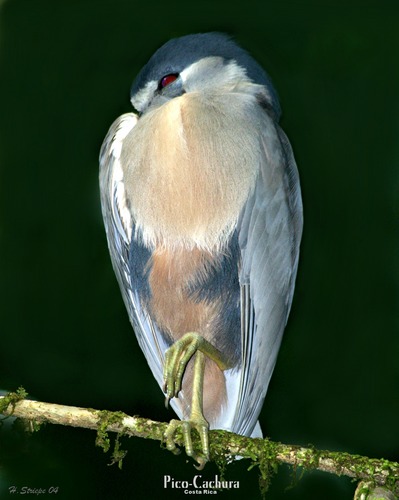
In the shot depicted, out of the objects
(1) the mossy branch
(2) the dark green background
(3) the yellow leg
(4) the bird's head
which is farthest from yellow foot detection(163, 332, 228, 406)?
(4) the bird's head

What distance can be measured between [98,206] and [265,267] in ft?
1.42

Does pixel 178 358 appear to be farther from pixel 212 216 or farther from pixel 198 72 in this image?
pixel 198 72

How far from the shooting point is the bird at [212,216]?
1.50 m

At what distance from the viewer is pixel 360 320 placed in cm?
159

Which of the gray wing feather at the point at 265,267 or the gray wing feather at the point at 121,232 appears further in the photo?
the gray wing feather at the point at 121,232

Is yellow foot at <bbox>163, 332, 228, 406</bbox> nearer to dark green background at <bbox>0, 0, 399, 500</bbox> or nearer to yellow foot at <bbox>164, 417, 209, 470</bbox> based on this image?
yellow foot at <bbox>164, 417, 209, 470</bbox>

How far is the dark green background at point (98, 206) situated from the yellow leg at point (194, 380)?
207 mm

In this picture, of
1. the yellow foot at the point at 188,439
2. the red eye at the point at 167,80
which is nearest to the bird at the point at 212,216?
the red eye at the point at 167,80

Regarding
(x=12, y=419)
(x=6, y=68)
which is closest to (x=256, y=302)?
(x=12, y=419)

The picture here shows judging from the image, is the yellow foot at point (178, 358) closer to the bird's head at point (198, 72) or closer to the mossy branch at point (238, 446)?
the mossy branch at point (238, 446)

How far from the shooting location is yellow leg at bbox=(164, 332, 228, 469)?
1254mm

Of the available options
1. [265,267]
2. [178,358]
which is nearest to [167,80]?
[265,267]

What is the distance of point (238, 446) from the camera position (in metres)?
1.19

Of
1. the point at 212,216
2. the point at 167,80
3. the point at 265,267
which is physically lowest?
the point at 265,267
